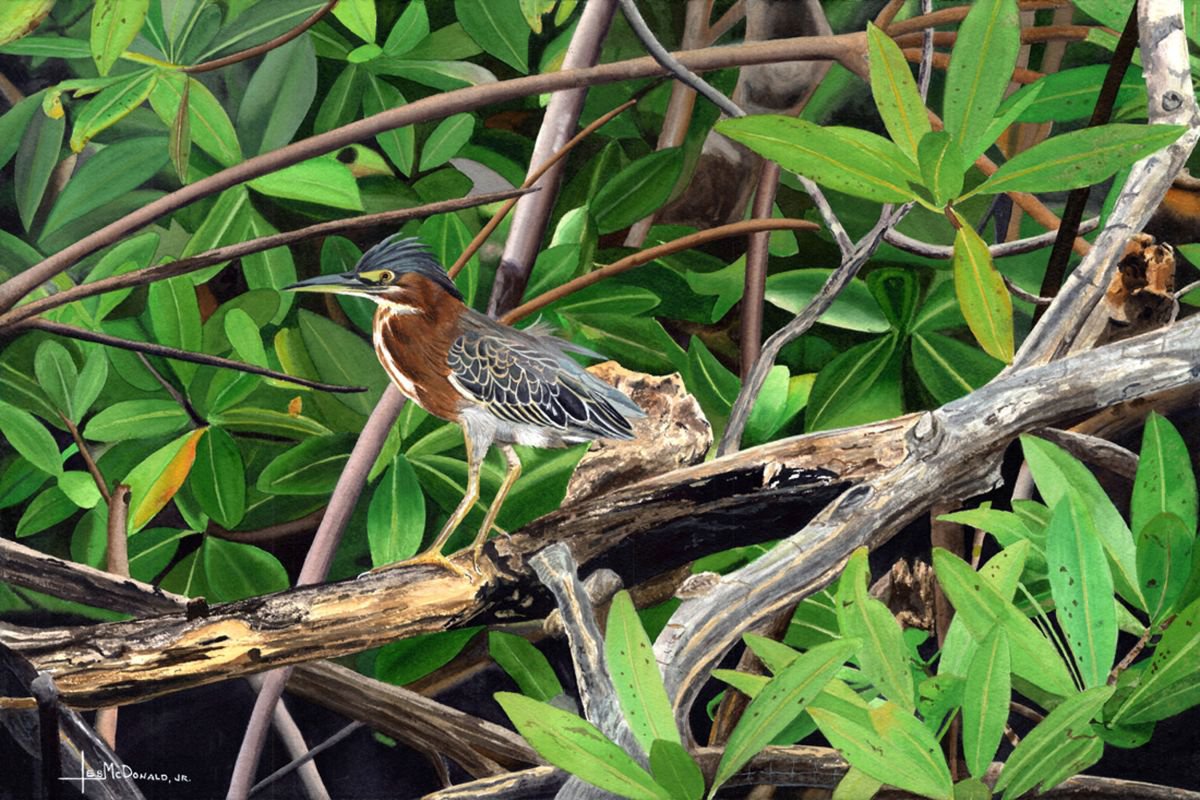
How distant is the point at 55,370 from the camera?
1.04 metres

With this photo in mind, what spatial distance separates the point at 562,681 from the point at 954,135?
59cm

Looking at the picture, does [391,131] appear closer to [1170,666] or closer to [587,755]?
[587,755]

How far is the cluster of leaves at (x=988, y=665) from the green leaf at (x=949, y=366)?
0.26 feet

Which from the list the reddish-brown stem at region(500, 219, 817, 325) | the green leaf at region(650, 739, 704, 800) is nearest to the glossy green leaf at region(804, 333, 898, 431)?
the reddish-brown stem at region(500, 219, 817, 325)

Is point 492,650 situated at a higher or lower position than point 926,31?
lower

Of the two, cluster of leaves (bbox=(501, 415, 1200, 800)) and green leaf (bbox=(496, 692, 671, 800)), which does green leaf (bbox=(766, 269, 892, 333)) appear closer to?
cluster of leaves (bbox=(501, 415, 1200, 800))

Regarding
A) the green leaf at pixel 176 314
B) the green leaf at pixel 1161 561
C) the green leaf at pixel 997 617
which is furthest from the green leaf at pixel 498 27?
the green leaf at pixel 1161 561

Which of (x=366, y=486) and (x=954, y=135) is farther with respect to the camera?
(x=366, y=486)

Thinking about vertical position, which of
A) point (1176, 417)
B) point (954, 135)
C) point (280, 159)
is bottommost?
point (1176, 417)

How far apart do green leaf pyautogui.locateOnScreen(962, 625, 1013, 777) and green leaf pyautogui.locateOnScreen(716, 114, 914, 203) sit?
0.38 metres

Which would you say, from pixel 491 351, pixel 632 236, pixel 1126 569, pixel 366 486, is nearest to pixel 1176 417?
pixel 1126 569

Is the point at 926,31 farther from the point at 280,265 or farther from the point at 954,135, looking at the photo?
the point at 280,265

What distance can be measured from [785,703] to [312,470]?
48 cm

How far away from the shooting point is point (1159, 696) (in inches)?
37.2
